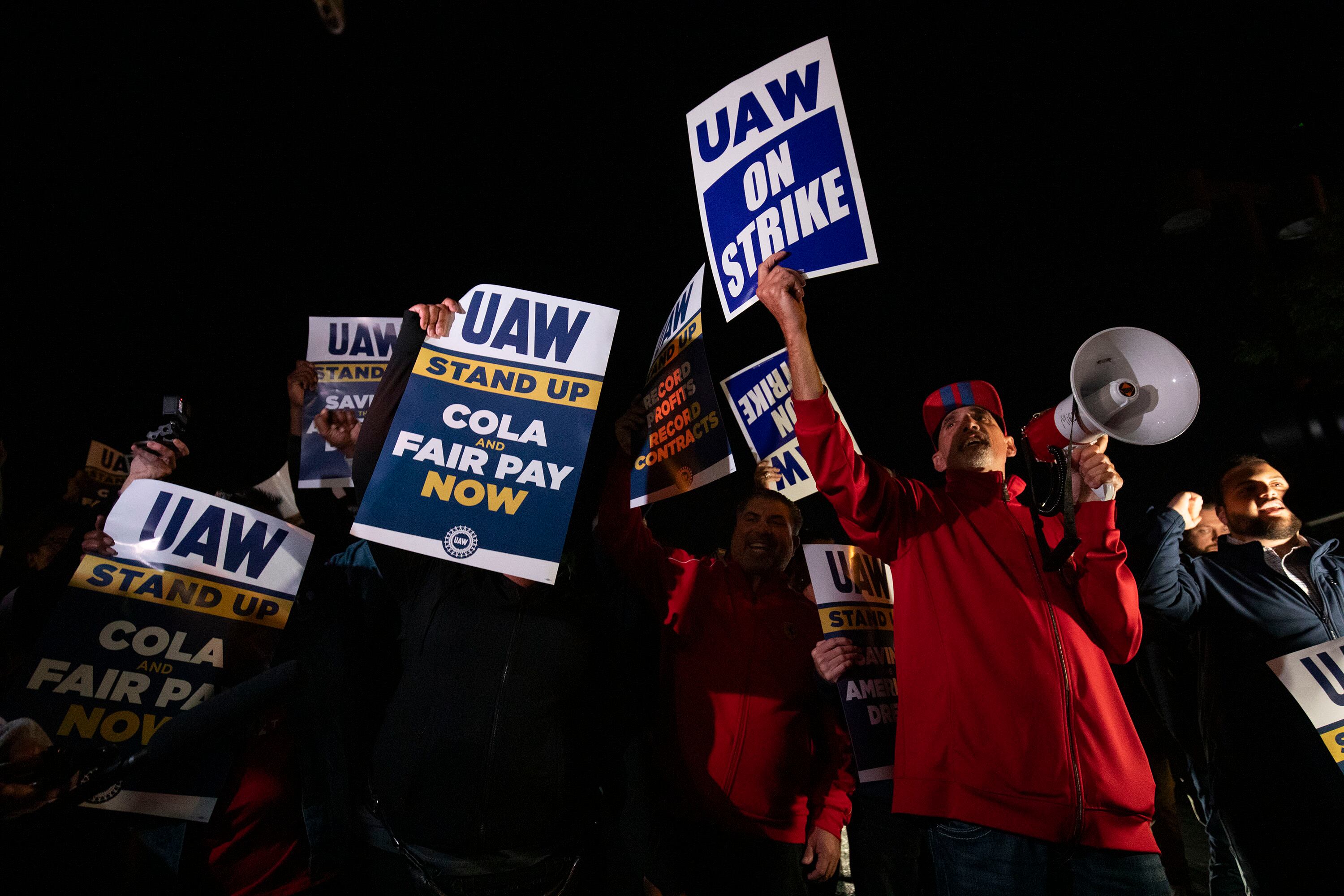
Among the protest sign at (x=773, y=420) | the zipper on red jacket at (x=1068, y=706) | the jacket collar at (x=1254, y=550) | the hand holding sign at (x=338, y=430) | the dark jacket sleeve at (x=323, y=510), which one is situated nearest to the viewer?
the zipper on red jacket at (x=1068, y=706)

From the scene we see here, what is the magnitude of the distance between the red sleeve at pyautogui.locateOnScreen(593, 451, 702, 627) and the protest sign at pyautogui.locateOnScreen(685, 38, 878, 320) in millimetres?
792

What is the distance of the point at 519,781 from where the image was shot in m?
1.85

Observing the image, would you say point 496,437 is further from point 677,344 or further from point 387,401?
point 677,344

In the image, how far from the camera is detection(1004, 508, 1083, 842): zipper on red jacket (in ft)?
5.46

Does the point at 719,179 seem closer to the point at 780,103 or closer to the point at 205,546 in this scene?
the point at 780,103

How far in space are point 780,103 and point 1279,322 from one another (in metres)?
6.94

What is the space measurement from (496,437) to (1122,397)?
205 cm

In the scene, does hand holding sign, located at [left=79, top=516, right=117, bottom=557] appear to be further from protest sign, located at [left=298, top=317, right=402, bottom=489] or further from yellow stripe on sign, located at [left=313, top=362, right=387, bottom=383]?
yellow stripe on sign, located at [left=313, top=362, right=387, bottom=383]

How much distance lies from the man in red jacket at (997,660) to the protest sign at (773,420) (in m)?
1.08

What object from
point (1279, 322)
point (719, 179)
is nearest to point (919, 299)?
point (1279, 322)

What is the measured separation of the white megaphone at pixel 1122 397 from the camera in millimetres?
2213

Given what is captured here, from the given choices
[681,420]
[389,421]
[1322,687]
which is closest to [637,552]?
[681,420]

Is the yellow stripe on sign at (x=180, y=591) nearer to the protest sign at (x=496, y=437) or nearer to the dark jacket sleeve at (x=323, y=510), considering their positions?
the dark jacket sleeve at (x=323, y=510)

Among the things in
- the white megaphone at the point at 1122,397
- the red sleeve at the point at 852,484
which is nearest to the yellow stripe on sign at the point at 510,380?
the red sleeve at the point at 852,484
